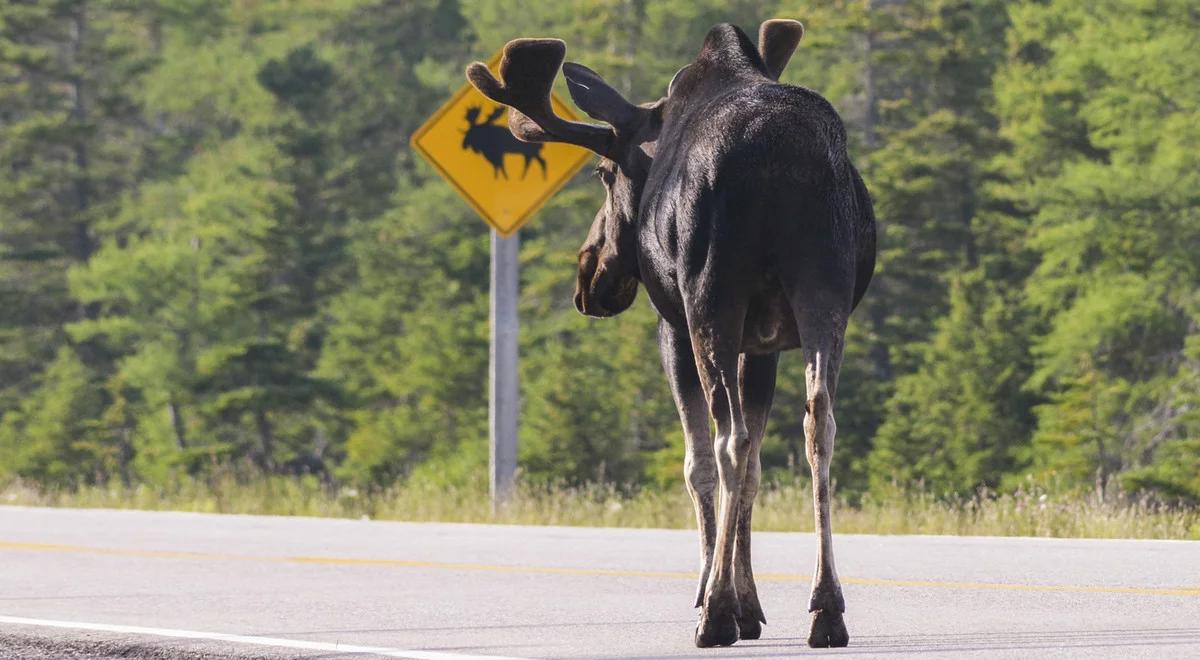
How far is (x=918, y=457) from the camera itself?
45656 mm

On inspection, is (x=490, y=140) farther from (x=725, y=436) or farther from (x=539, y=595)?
(x=725, y=436)

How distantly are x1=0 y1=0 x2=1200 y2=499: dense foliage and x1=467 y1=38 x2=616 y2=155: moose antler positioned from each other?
25.5m

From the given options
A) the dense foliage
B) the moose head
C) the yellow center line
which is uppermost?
the dense foliage

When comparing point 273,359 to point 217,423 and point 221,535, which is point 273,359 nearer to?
point 217,423

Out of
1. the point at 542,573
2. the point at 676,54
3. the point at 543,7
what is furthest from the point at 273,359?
the point at 542,573

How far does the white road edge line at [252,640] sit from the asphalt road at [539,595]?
0.05 ft

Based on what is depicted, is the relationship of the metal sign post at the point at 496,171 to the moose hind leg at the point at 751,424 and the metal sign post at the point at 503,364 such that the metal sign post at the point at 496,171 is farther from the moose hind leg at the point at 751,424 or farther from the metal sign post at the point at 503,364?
the moose hind leg at the point at 751,424

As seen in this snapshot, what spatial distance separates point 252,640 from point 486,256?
50.0 meters

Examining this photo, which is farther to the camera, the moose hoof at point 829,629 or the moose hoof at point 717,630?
the moose hoof at point 717,630

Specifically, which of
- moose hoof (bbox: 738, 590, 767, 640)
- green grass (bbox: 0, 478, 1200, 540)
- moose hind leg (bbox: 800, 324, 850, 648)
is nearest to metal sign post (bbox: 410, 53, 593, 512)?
green grass (bbox: 0, 478, 1200, 540)

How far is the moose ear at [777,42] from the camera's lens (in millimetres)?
7422

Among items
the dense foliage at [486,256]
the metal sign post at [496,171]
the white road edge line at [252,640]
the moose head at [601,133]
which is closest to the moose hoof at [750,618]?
the white road edge line at [252,640]

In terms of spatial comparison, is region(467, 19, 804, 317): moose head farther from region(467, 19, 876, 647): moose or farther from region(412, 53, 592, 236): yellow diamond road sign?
region(412, 53, 592, 236): yellow diamond road sign

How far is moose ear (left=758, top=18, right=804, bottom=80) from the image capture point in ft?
24.3
